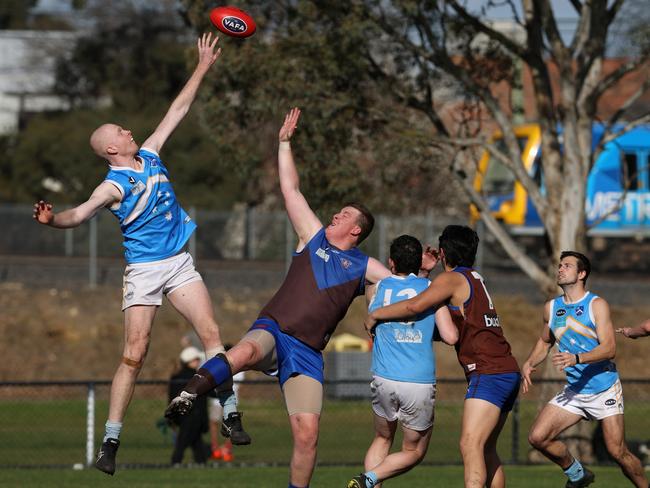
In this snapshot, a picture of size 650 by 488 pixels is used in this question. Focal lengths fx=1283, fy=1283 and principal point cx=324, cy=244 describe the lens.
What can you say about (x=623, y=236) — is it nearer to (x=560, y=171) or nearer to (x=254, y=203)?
(x=254, y=203)

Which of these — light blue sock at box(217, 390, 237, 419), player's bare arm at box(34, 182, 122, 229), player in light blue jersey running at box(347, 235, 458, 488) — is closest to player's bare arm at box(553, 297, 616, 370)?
player in light blue jersey running at box(347, 235, 458, 488)

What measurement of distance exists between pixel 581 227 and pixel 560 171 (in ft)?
3.79

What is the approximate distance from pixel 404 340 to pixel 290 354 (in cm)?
102

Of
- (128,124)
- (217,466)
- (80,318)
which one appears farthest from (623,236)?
(217,466)

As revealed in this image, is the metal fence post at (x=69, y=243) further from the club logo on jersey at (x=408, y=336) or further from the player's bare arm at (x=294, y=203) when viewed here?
the club logo on jersey at (x=408, y=336)

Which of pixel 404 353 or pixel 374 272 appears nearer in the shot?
pixel 374 272

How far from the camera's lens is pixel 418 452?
416 inches

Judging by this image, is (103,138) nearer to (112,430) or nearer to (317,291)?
(317,291)

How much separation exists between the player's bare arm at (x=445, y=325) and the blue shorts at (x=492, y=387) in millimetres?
394

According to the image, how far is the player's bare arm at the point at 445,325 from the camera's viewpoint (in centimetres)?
1022

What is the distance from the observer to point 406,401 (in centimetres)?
1034

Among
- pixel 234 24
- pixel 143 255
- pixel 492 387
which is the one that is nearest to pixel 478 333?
pixel 492 387

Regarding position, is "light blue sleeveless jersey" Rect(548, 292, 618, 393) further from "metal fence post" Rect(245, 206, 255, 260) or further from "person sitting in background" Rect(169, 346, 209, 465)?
"metal fence post" Rect(245, 206, 255, 260)

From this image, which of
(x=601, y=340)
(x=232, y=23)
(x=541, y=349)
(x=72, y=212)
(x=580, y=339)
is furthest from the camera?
(x=541, y=349)
